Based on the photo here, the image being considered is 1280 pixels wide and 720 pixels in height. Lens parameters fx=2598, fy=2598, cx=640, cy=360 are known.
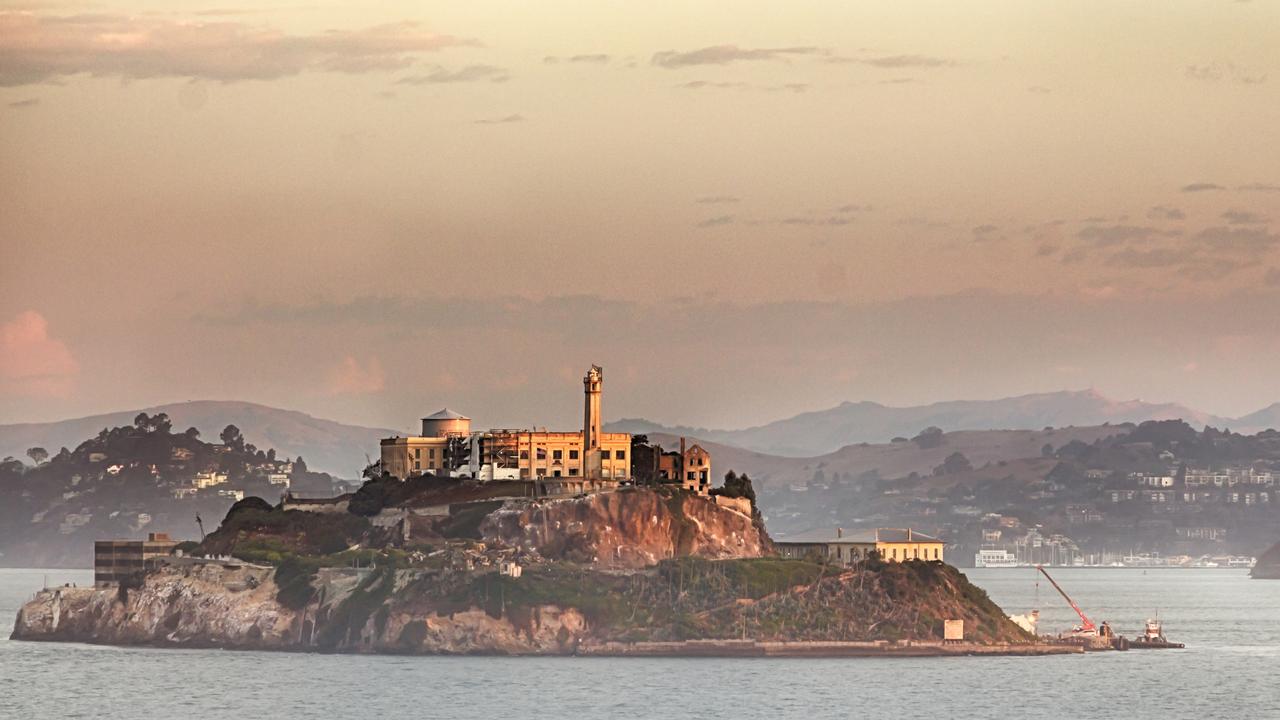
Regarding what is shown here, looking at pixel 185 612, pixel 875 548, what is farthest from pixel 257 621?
pixel 875 548

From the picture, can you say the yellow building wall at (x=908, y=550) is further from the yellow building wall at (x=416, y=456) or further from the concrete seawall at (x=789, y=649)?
the yellow building wall at (x=416, y=456)

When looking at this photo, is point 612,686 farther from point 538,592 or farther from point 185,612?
point 185,612

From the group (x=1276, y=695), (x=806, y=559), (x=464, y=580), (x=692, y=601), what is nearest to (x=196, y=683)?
(x=464, y=580)

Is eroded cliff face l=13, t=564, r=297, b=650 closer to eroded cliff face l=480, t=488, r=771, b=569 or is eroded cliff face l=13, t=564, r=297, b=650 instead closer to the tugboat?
eroded cliff face l=480, t=488, r=771, b=569

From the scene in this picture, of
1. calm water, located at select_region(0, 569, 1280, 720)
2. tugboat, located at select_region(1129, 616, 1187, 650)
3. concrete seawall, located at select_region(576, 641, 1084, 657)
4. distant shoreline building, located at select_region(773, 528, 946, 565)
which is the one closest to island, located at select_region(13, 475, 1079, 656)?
concrete seawall, located at select_region(576, 641, 1084, 657)

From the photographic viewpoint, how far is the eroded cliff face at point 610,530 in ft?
483

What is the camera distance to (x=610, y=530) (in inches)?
5832

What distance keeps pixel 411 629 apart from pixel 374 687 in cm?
1722

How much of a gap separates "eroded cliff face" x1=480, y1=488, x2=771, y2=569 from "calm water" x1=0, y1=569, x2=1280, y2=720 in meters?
10.5

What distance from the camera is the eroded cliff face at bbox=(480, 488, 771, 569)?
147250 mm

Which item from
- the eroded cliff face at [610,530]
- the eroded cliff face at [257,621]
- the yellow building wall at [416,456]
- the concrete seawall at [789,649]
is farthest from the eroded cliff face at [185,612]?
the concrete seawall at [789,649]

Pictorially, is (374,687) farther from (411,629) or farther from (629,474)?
(629,474)

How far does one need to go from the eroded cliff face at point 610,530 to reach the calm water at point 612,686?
34.6 feet

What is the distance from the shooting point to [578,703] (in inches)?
4628
